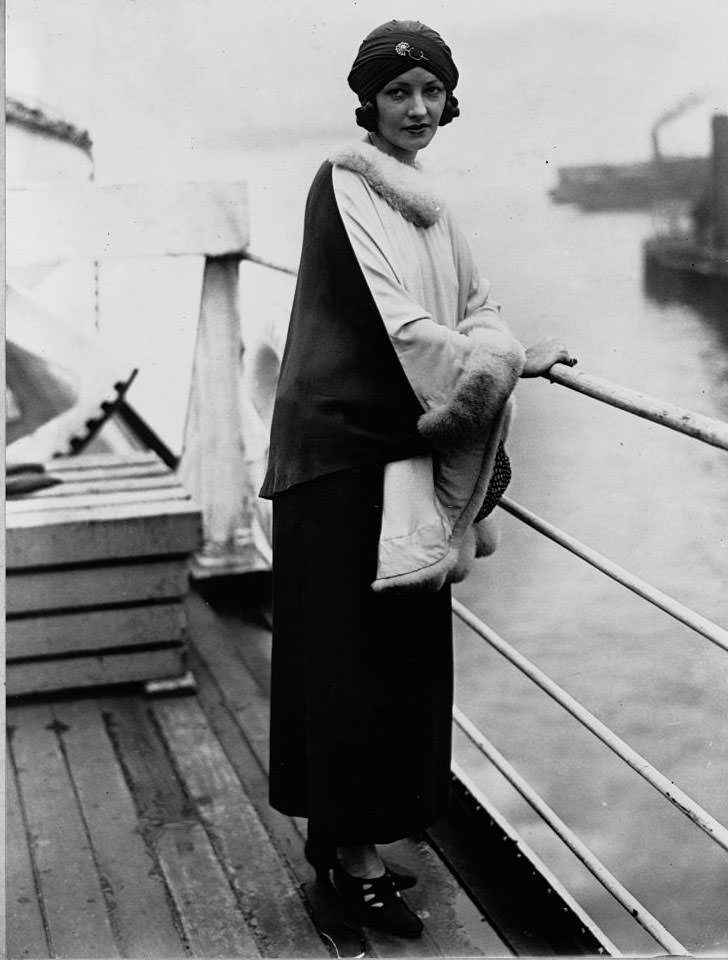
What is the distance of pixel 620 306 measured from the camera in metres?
3.13

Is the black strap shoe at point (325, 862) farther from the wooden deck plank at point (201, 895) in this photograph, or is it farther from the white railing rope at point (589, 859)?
the white railing rope at point (589, 859)

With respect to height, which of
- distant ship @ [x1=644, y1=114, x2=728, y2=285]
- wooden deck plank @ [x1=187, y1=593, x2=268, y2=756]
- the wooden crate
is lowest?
wooden deck plank @ [x1=187, y1=593, x2=268, y2=756]

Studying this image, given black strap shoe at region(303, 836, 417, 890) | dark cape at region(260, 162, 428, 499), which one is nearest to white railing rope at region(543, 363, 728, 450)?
dark cape at region(260, 162, 428, 499)

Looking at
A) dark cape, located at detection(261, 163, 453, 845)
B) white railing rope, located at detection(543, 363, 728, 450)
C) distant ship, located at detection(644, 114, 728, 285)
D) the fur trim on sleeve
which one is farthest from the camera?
distant ship, located at detection(644, 114, 728, 285)

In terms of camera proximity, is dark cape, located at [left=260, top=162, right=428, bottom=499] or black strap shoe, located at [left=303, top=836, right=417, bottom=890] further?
black strap shoe, located at [left=303, top=836, right=417, bottom=890]

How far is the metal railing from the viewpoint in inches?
62.4

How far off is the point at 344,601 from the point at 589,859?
56 centimetres

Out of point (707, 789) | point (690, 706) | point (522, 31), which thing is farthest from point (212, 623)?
point (707, 789)

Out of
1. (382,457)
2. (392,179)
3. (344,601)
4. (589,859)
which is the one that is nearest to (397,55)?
(392,179)

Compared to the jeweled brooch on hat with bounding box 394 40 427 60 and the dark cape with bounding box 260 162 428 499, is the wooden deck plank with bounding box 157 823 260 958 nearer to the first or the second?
the dark cape with bounding box 260 162 428 499

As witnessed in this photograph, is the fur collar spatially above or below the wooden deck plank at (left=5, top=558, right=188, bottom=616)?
above

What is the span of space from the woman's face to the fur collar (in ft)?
0.11

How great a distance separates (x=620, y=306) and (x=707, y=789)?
335cm

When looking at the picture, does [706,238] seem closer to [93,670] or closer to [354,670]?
[354,670]
